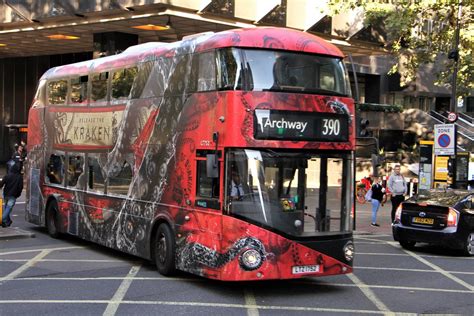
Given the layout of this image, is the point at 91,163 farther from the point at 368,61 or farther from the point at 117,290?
the point at 368,61

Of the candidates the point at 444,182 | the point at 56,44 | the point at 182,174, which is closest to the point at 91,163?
the point at 182,174

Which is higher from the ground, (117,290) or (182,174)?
(182,174)

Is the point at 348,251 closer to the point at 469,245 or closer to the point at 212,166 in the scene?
the point at 212,166

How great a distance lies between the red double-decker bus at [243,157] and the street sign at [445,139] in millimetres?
10930

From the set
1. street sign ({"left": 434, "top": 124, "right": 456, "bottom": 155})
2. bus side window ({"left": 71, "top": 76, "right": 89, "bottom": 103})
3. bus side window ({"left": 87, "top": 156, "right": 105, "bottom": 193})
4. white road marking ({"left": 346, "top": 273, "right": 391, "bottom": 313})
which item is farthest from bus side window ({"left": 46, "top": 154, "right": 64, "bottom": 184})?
street sign ({"left": 434, "top": 124, "right": 456, "bottom": 155})

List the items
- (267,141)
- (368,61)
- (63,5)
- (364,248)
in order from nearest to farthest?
(267,141) < (364,248) < (63,5) < (368,61)

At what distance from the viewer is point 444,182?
67.2ft

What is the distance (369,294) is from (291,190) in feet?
6.43

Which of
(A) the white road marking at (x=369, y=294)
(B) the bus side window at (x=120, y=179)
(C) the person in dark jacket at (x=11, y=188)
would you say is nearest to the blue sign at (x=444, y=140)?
(A) the white road marking at (x=369, y=294)

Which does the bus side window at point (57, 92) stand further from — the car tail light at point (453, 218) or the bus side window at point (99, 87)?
the car tail light at point (453, 218)

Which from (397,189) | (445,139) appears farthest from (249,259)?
(445,139)

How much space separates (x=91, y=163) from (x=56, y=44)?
2038 centimetres

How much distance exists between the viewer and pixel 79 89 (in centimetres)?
1300

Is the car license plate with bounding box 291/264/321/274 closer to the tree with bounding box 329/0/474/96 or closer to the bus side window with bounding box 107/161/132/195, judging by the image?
the bus side window with bounding box 107/161/132/195
